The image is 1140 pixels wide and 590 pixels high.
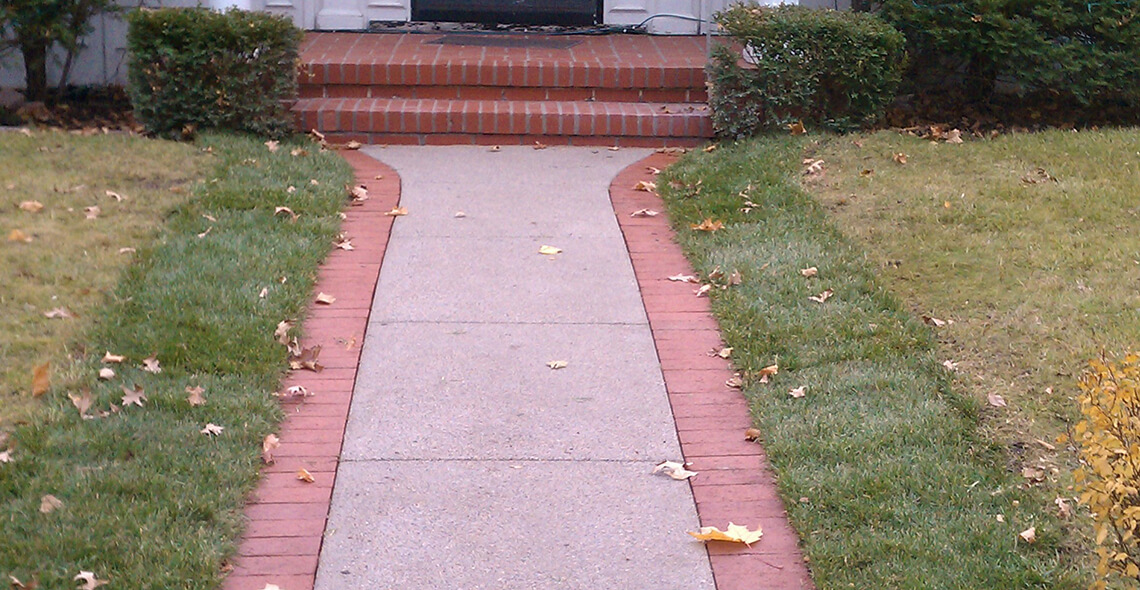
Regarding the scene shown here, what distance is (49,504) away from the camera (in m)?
3.62

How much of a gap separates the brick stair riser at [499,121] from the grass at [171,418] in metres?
2.12

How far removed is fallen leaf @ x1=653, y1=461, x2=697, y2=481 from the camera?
161 inches

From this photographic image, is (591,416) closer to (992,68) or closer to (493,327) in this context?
(493,327)

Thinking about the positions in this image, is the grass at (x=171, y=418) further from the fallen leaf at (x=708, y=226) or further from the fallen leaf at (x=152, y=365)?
the fallen leaf at (x=708, y=226)

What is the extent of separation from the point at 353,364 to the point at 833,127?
4407 millimetres

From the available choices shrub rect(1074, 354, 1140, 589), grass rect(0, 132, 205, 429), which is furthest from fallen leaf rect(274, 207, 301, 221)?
shrub rect(1074, 354, 1140, 589)

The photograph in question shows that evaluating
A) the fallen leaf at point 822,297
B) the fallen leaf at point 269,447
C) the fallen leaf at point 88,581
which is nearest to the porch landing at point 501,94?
the fallen leaf at point 822,297

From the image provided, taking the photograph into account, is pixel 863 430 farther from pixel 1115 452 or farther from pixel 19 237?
pixel 19 237

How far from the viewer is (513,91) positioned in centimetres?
914

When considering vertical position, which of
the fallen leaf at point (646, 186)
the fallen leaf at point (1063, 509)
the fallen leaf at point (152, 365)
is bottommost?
the fallen leaf at point (1063, 509)

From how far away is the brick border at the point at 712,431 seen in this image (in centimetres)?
359

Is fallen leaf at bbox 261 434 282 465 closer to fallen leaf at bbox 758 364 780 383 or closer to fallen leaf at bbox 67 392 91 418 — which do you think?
fallen leaf at bbox 67 392 91 418

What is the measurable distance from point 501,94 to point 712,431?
5.19 meters

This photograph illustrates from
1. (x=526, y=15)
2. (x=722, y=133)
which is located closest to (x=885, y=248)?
(x=722, y=133)
